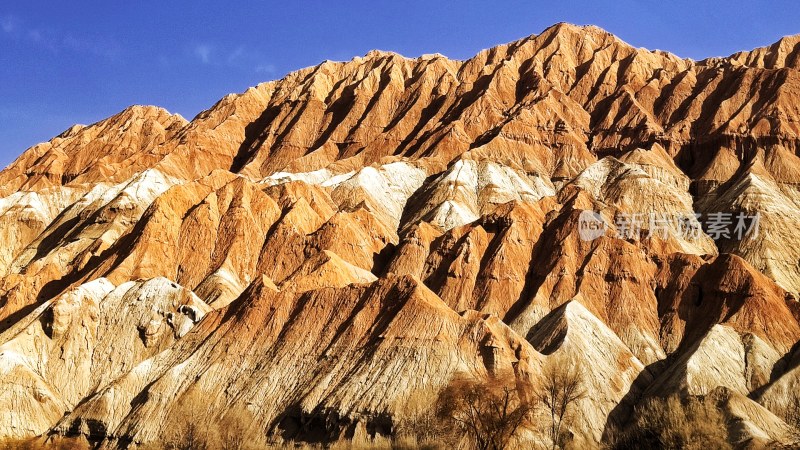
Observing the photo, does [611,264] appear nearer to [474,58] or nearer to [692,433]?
[692,433]

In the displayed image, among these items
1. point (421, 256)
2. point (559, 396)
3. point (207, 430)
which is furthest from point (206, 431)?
point (421, 256)

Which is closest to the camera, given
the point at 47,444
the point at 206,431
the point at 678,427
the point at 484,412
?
the point at 678,427

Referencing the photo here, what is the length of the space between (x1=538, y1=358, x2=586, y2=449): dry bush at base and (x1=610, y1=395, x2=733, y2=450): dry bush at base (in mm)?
3439

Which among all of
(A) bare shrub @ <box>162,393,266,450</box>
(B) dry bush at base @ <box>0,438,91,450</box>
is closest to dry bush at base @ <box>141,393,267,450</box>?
(A) bare shrub @ <box>162,393,266,450</box>

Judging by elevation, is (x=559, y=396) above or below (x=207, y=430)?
above

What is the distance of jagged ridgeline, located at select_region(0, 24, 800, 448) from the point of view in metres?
70.8

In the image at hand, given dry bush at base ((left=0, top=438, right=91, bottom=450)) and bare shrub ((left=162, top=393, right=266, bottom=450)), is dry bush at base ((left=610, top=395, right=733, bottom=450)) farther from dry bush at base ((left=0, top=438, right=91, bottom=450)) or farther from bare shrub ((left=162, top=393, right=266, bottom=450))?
dry bush at base ((left=0, top=438, right=91, bottom=450))

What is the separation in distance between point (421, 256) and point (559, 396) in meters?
39.3

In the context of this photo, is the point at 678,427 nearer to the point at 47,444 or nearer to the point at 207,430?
the point at 207,430

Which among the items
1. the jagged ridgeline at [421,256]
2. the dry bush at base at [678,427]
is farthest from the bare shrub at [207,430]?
the dry bush at base at [678,427]

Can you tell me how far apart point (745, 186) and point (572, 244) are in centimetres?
3245

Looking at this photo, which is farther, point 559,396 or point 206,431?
point 206,431

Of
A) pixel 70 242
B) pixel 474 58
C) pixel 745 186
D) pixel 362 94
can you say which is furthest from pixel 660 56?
pixel 70 242

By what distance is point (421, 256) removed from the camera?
340 ft
